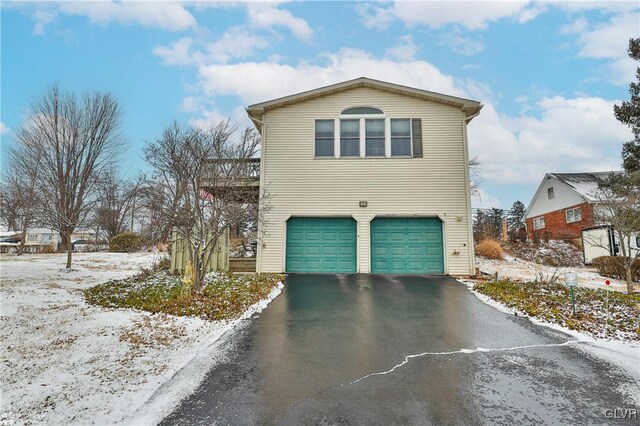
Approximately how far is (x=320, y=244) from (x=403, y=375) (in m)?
7.71

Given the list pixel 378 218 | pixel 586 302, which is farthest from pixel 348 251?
pixel 586 302

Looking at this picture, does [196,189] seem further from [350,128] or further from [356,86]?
[356,86]

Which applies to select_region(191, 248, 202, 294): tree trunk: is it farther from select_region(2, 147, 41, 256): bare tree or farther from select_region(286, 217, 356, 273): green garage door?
select_region(2, 147, 41, 256): bare tree

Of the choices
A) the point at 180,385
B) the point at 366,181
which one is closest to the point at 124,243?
the point at 366,181

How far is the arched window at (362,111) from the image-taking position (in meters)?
11.4

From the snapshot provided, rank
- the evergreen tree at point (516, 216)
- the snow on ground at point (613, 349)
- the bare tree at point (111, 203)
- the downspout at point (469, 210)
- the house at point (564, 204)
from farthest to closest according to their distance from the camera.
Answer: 1. the evergreen tree at point (516, 216)
2. the bare tree at point (111, 203)
3. the house at point (564, 204)
4. the downspout at point (469, 210)
5. the snow on ground at point (613, 349)

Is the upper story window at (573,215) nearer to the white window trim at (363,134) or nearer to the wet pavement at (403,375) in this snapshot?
the white window trim at (363,134)

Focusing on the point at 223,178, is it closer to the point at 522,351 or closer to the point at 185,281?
the point at 185,281

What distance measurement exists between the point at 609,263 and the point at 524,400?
12.9 meters

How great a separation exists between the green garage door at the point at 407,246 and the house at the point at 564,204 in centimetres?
1350

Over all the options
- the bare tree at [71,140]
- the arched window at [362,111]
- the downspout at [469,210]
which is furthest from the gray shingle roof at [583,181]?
the bare tree at [71,140]

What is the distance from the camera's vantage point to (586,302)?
6.30 metres

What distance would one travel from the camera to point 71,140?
20172 millimetres

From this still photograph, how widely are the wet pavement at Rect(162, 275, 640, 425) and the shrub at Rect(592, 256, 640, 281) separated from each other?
9430 millimetres
